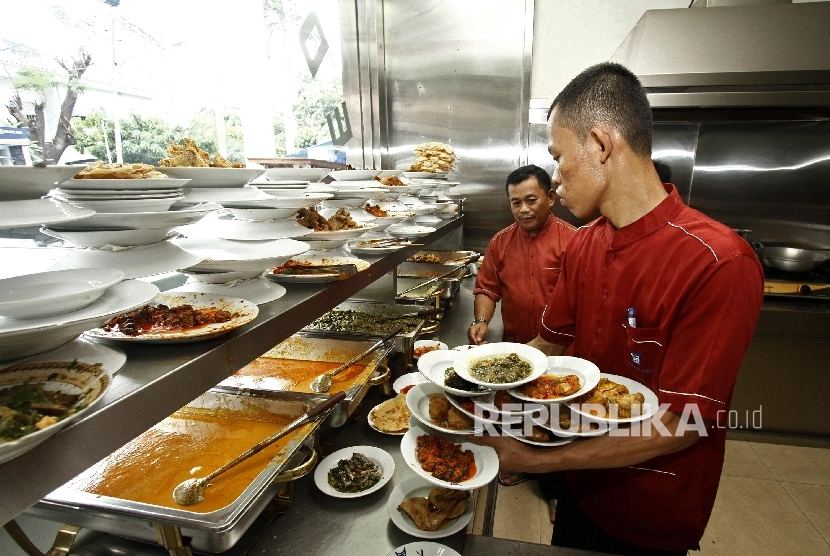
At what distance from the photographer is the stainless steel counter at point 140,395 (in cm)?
62

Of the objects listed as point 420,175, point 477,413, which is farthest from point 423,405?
point 420,175

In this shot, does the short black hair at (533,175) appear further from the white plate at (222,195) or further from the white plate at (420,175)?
the white plate at (222,195)

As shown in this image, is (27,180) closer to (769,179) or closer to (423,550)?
(423,550)

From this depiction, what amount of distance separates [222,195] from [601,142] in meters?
1.24

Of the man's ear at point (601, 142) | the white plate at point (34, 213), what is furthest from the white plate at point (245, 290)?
the man's ear at point (601, 142)

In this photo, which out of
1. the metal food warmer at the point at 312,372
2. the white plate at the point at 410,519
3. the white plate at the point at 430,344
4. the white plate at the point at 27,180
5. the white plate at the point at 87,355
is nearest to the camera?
the white plate at the point at 27,180

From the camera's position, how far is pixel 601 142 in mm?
1540

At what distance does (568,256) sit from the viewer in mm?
2100

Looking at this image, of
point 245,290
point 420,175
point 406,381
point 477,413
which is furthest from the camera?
point 420,175

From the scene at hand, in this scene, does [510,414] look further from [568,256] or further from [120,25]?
[120,25]

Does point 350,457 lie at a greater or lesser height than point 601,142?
lesser

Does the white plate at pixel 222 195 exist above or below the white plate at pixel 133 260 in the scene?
above

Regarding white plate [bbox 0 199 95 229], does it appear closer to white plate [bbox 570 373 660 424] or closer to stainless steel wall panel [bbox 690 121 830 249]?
white plate [bbox 570 373 660 424]

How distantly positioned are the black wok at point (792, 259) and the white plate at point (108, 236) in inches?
197
